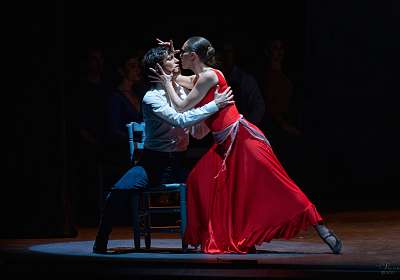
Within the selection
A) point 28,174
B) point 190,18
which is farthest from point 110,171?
point 190,18

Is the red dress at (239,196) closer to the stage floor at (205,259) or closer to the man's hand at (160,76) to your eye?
the stage floor at (205,259)

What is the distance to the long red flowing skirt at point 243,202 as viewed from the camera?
278 inches

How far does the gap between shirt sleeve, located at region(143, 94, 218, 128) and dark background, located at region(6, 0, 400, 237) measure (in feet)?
5.28

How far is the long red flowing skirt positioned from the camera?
7070 millimetres

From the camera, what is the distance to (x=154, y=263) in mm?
6488

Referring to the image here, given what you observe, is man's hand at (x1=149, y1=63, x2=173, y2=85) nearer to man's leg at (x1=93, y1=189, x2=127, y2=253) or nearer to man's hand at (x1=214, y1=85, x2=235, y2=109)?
man's hand at (x1=214, y1=85, x2=235, y2=109)

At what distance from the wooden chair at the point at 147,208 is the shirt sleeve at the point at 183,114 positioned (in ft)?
1.42

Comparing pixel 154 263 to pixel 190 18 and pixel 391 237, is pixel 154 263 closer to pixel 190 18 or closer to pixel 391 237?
pixel 391 237

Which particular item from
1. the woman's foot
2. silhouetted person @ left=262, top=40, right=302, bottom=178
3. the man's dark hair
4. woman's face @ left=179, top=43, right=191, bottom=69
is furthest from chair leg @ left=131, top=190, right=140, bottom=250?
silhouetted person @ left=262, top=40, right=302, bottom=178

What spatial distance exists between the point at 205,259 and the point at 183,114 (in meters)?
1.00

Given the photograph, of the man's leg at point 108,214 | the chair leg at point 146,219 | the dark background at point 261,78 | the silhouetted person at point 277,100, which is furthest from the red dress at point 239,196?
the silhouetted person at point 277,100

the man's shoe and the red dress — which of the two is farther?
the man's shoe

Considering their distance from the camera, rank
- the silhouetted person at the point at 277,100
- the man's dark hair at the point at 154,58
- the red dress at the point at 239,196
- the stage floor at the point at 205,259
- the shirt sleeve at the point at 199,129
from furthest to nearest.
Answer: the silhouetted person at the point at 277,100, the shirt sleeve at the point at 199,129, the man's dark hair at the point at 154,58, the red dress at the point at 239,196, the stage floor at the point at 205,259

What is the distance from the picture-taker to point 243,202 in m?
7.16
